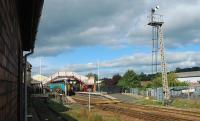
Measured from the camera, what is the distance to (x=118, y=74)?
461ft

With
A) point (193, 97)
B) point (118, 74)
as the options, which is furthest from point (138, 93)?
point (118, 74)

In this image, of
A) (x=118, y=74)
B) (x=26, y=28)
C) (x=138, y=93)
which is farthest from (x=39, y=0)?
(x=118, y=74)

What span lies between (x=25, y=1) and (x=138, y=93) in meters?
71.7

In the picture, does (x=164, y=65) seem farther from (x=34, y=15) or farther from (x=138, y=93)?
(x=34, y=15)

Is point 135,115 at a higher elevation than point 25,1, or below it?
below

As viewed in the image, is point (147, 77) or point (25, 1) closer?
point (25, 1)

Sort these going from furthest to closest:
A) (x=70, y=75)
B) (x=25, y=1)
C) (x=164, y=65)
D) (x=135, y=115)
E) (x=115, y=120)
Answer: (x=70, y=75) → (x=164, y=65) → (x=135, y=115) → (x=115, y=120) → (x=25, y=1)

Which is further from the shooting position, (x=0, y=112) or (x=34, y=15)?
(x=34, y=15)

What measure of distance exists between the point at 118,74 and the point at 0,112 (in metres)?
136

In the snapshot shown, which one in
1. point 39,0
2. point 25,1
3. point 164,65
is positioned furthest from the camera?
point 164,65

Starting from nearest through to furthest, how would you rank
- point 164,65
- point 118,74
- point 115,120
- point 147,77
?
point 115,120 < point 164,65 < point 118,74 < point 147,77

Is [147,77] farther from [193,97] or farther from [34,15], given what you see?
[34,15]

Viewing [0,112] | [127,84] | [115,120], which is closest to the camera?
[0,112]

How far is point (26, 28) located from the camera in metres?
12.4
